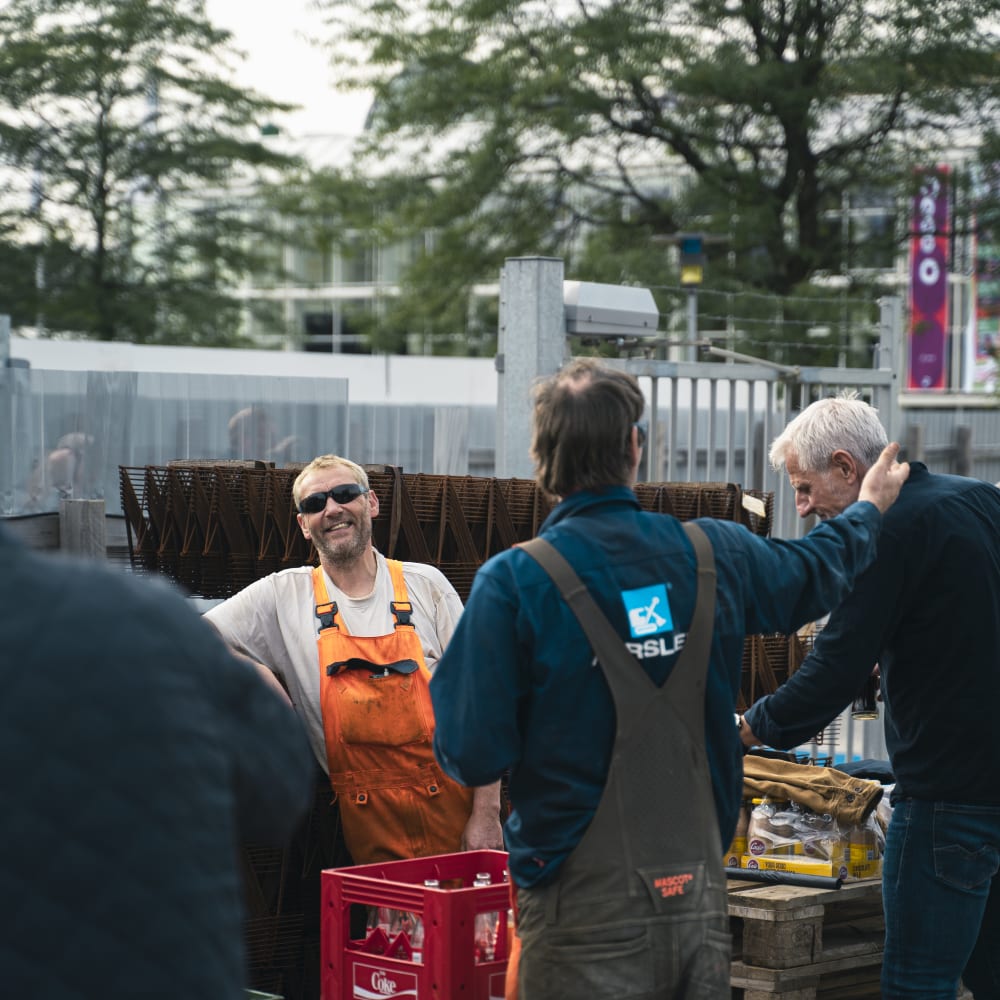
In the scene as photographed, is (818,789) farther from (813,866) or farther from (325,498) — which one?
(325,498)

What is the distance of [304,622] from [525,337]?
10.0ft

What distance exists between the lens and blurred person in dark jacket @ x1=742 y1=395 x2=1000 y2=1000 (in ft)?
13.5

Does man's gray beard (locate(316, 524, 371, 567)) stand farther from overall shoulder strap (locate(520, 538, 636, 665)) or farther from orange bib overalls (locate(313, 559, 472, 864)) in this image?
overall shoulder strap (locate(520, 538, 636, 665))

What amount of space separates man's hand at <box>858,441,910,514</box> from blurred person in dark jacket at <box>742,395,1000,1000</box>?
22cm

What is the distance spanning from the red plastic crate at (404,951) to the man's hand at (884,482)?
1326mm

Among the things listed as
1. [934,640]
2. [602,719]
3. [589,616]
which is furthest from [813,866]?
[589,616]

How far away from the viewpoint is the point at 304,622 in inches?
197

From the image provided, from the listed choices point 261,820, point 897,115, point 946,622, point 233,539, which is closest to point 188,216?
point 897,115

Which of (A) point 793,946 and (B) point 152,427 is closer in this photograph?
(A) point 793,946

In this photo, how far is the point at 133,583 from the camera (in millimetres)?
2105

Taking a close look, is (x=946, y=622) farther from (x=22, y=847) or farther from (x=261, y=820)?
(x=22, y=847)

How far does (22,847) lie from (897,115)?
18.1m

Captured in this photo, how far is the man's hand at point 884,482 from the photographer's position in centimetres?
388

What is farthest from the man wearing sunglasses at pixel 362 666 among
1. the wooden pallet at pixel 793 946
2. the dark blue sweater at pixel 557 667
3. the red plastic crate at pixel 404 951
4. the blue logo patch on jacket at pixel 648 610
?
the blue logo patch on jacket at pixel 648 610
